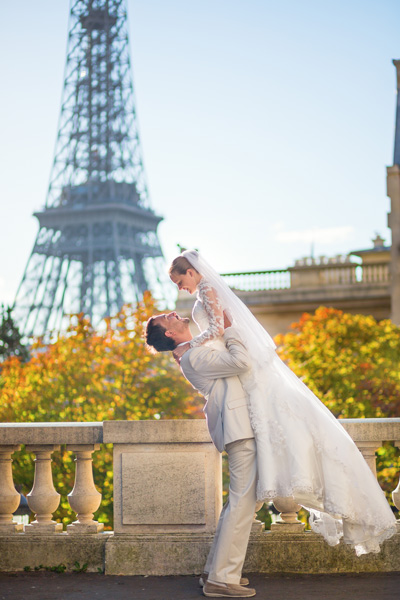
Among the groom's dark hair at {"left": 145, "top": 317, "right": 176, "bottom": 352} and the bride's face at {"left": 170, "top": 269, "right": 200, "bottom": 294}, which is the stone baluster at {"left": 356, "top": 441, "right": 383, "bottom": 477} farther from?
the bride's face at {"left": 170, "top": 269, "right": 200, "bottom": 294}

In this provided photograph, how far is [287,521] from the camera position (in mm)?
6137

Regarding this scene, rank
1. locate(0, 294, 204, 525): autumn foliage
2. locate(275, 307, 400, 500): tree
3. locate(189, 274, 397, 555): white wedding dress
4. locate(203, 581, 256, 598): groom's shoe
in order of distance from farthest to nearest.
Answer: locate(275, 307, 400, 500): tree, locate(0, 294, 204, 525): autumn foliage, locate(203, 581, 256, 598): groom's shoe, locate(189, 274, 397, 555): white wedding dress

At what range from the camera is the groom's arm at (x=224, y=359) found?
5.19 m

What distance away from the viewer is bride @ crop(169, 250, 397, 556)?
5.15 meters

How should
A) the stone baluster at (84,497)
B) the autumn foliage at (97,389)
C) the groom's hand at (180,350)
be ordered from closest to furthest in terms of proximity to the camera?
the groom's hand at (180,350) < the stone baluster at (84,497) < the autumn foliage at (97,389)

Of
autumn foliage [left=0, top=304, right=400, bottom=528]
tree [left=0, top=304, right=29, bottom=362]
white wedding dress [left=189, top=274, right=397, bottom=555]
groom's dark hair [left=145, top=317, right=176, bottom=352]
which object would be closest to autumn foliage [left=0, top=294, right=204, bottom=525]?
autumn foliage [left=0, top=304, right=400, bottom=528]

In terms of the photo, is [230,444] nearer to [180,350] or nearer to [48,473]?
[180,350]

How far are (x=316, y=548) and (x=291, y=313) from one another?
26032mm

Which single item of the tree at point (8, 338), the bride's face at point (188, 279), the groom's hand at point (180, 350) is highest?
the tree at point (8, 338)

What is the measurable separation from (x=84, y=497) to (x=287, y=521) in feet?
5.02

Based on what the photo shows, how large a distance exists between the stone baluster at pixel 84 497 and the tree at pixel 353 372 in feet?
13.2

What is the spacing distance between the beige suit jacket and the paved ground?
1069 millimetres

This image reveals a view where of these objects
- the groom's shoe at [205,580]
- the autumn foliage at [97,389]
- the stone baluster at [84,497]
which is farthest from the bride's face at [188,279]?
the autumn foliage at [97,389]

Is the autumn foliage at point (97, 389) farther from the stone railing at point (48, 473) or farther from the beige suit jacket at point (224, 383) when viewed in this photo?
the beige suit jacket at point (224, 383)
